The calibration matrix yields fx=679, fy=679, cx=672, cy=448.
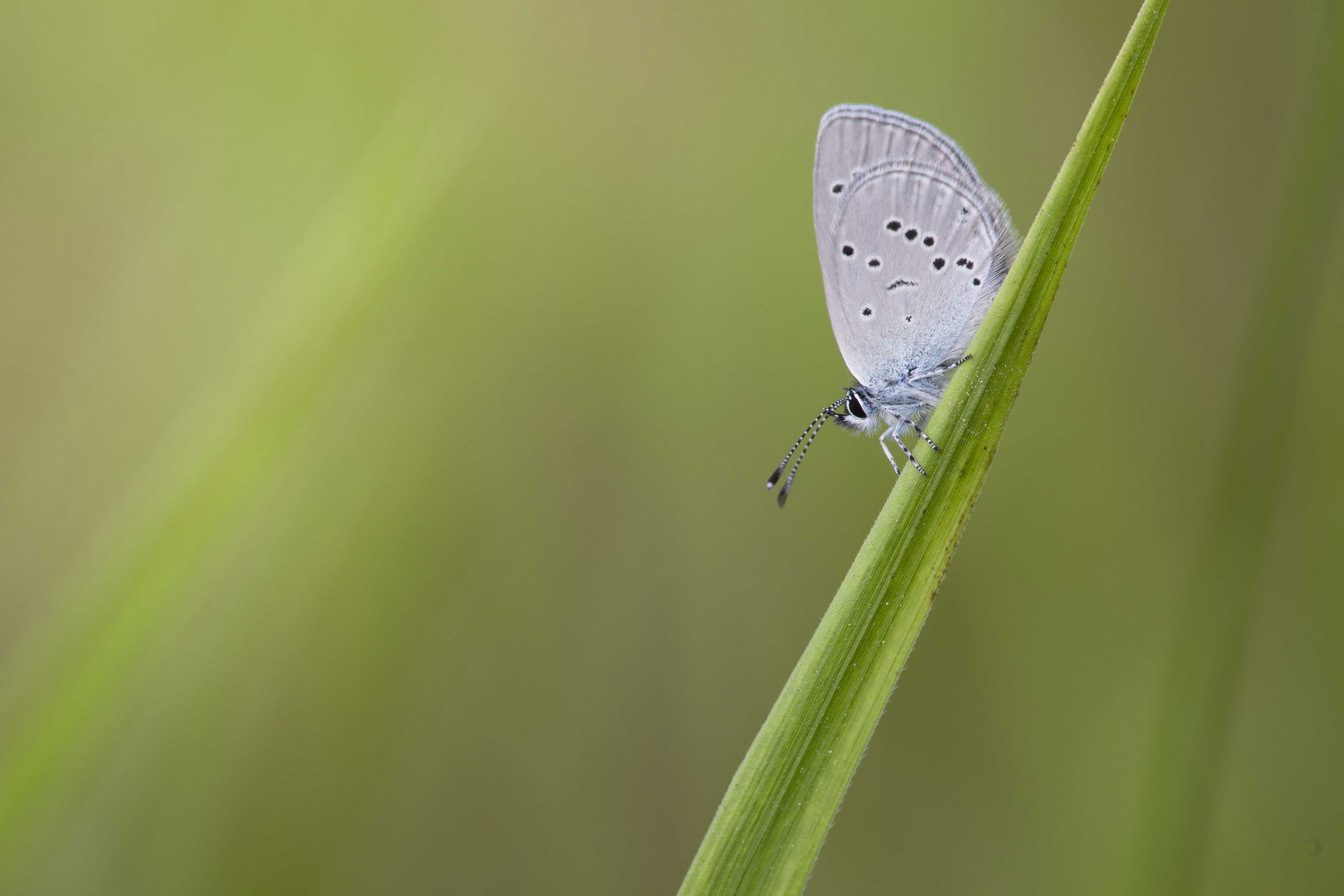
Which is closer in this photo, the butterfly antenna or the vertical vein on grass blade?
the vertical vein on grass blade

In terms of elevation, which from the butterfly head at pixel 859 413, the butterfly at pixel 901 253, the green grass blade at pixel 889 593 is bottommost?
the green grass blade at pixel 889 593

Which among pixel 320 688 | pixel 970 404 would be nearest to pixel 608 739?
pixel 320 688

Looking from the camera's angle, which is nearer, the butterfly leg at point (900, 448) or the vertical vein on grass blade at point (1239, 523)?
the butterfly leg at point (900, 448)

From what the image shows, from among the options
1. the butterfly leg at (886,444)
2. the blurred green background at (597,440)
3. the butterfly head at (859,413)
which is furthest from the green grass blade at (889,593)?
the blurred green background at (597,440)

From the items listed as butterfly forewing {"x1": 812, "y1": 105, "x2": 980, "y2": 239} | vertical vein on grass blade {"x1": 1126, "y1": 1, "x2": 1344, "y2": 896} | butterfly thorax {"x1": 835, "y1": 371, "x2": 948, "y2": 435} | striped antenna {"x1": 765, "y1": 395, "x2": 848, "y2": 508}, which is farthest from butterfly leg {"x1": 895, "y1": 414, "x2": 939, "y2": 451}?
vertical vein on grass blade {"x1": 1126, "y1": 1, "x2": 1344, "y2": 896}

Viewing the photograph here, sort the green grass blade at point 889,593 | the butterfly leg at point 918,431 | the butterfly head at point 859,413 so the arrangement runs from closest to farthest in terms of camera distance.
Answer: the green grass blade at point 889,593, the butterfly leg at point 918,431, the butterfly head at point 859,413

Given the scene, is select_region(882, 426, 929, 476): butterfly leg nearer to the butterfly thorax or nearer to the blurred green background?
the butterfly thorax

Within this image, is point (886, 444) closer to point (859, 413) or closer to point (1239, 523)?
point (859, 413)

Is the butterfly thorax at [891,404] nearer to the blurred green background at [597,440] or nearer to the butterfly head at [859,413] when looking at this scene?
the butterfly head at [859,413]

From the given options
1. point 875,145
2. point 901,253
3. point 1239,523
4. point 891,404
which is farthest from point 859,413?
point 1239,523
